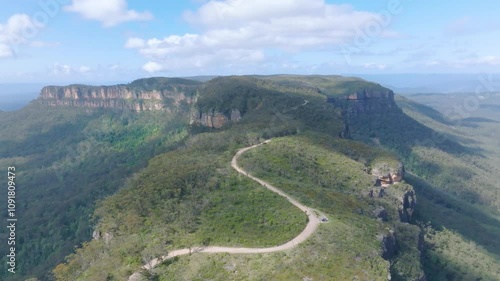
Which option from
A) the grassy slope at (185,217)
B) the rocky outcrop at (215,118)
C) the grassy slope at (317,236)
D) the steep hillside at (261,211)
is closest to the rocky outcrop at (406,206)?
the steep hillside at (261,211)

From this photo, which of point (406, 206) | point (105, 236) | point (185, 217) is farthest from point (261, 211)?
point (406, 206)

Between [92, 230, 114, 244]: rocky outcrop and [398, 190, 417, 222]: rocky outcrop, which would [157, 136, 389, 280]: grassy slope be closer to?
[398, 190, 417, 222]: rocky outcrop

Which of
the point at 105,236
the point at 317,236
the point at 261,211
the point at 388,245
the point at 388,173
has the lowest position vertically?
the point at 388,245

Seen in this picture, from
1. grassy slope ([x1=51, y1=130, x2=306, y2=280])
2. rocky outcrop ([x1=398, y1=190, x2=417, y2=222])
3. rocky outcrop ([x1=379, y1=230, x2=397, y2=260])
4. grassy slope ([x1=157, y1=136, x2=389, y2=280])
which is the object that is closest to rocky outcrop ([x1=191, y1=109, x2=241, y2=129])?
grassy slope ([x1=157, y1=136, x2=389, y2=280])

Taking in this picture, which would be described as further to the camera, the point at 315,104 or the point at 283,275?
the point at 315,104

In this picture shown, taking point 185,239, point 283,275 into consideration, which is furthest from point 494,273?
point 185,239

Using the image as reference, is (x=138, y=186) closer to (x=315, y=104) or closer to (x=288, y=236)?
(x=288, y=236)

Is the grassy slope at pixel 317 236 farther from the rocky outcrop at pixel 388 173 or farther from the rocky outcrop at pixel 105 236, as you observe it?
the rocky outcrop at pixel 105 236

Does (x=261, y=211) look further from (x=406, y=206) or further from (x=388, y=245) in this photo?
(x=406, y=206)
